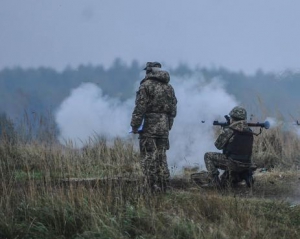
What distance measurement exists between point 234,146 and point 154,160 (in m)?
1.66

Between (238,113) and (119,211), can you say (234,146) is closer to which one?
(238,113)

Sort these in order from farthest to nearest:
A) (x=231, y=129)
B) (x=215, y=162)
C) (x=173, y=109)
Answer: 1. (x=215, y=162)
2. (x=231, y=129)
3. (x=173, y=109)

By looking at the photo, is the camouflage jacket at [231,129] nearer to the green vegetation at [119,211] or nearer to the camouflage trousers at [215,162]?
the camouflage trousers at [215,162]

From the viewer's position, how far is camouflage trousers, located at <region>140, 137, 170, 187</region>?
10156mm

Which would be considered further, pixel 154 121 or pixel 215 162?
pixel 215 162

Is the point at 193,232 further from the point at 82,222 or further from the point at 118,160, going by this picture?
the point at 118,160

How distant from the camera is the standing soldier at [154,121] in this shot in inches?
398

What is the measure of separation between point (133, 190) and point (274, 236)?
6.98 ft

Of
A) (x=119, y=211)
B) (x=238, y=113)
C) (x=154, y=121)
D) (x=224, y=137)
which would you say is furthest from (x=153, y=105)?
(x=119, y=211)

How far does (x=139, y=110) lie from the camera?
33.0 ft

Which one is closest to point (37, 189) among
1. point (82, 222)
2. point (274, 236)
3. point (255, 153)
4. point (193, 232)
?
point (82, 222)

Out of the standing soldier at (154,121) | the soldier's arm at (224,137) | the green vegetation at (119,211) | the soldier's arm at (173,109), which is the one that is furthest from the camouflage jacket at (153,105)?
the soldier's arm at (224,137)

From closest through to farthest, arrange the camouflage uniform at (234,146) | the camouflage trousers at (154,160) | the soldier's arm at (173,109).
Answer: the camouflage trousers at (154,160)
the soldier's arm at (173,109)
the camouflage uniform at (234,146)

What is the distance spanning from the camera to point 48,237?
7035mm
